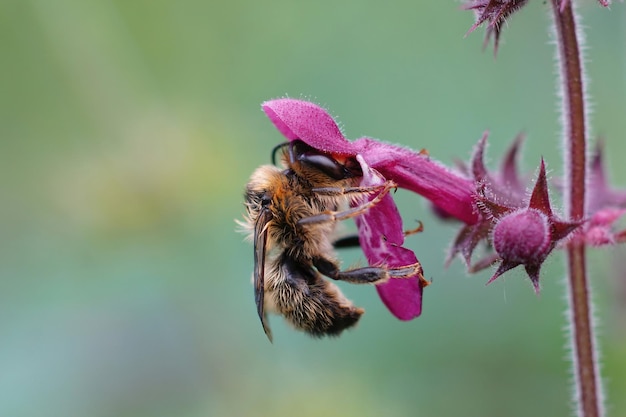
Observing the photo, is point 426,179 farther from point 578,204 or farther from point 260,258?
point 260,258

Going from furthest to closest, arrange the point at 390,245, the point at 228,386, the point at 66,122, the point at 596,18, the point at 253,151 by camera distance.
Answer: the point at 66,122 → the point at 596,18 → the point at 253,151 → the point at 228,386 → the point at 390,245

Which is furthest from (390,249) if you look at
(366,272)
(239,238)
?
(239,238)

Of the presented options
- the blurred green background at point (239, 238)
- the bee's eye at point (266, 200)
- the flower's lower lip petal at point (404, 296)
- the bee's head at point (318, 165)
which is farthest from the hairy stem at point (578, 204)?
the blurred green background at point (239, 238)

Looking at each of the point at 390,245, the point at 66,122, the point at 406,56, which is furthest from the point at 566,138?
the point at 66,122

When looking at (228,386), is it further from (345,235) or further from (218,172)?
(345,235)

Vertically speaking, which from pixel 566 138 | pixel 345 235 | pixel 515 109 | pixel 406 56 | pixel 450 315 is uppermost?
pixel 406 56

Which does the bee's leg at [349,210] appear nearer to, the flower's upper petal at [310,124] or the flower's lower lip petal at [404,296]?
the flower's upper petal at [310,124]

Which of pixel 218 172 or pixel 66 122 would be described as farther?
pixel 66 122
